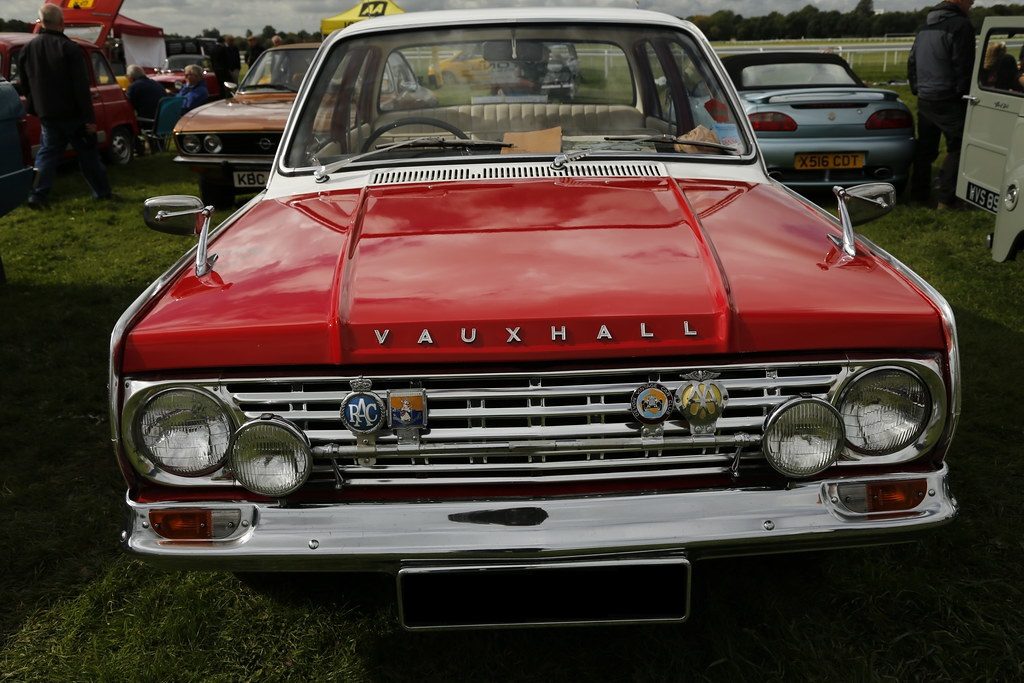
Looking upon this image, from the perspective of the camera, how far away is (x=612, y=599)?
2.06 m

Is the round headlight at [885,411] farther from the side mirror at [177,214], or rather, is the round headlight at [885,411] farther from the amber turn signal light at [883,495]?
the side mirror at [177,214]

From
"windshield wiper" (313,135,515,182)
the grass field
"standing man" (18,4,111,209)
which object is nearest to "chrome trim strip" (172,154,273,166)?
"standing man" (18,4,111,209)

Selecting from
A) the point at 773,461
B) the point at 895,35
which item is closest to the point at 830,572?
the point at 773,461

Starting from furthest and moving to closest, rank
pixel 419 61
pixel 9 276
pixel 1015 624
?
1. pixel 9 276
2. pixel 419 61
3. pixel 1015 624

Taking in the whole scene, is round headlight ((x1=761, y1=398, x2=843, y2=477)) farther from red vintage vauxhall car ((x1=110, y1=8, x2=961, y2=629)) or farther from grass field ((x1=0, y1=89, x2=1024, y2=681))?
grass field ((x1=0, y1=89, x2=1024, y2=681))

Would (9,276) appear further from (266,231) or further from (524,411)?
(524,411)

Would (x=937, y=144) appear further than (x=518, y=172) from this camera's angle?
Yes

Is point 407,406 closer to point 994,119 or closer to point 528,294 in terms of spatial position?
point 528,294

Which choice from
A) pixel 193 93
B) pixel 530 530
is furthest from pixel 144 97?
pixel 530 530

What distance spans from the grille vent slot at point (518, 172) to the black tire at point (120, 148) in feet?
35.5

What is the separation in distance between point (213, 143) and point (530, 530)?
24.9 feet

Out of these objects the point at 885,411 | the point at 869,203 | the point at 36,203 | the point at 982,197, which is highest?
the point at 869,203

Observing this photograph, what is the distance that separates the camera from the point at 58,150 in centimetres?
945

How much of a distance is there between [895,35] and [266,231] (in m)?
62.7
